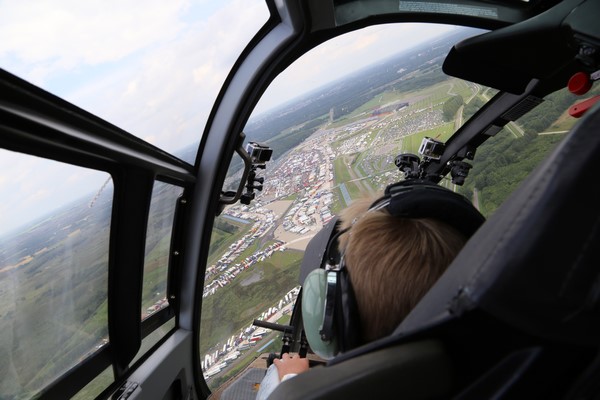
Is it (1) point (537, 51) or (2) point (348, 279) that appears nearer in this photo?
(2) point (348, 279)

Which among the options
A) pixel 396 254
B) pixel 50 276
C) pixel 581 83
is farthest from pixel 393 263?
pixel 581 83

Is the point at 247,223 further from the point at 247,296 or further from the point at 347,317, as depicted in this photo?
the point at 347,317

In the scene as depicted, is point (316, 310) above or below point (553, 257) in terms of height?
below

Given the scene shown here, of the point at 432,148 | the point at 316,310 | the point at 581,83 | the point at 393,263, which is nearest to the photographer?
the point at 393,263

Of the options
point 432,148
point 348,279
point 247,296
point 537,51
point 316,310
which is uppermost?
point 537,51

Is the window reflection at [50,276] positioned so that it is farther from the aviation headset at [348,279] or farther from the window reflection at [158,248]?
the aviation headset at [348,279]

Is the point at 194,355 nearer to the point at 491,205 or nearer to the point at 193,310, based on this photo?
the point at 193,310

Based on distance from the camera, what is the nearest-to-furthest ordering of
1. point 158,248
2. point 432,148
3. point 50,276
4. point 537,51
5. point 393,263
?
point 393,263
point 50,276
point 537,51
point 158,248
point 432,148
